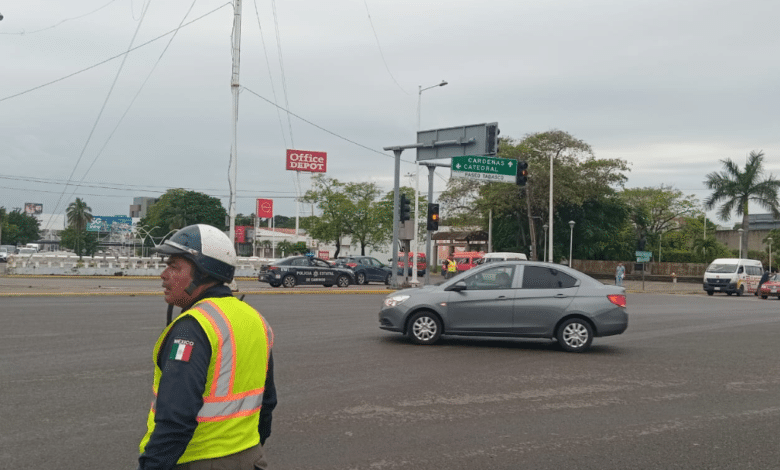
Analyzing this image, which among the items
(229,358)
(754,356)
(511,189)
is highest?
(511,189)

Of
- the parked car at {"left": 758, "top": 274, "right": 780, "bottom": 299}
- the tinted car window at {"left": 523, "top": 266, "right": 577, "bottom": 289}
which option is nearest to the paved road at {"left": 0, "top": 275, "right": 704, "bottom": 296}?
the tinted car window at {"left": 523, "top": 266, "right": 577, "bottom": 289}

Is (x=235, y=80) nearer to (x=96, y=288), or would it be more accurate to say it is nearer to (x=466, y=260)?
(x=96, y=288)

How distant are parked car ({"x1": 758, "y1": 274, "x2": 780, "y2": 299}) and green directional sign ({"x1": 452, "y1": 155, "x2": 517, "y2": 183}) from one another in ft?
51.7

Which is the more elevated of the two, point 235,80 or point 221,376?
point 235,80

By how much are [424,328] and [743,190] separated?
165 ft

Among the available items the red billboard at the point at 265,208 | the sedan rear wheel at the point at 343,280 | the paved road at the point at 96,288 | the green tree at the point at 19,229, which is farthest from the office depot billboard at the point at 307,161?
the green tree at the point at 19,229

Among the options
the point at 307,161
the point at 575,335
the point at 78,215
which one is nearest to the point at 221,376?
the point at 575,335

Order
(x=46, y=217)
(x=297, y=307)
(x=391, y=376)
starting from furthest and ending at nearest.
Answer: (x=46, y=217) → (x=297, y=307) → (x=391, y=376)

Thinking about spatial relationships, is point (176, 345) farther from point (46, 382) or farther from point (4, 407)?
point (46, 382)

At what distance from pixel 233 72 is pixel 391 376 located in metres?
21.4

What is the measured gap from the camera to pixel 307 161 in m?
71.9

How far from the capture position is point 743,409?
819 centimetres

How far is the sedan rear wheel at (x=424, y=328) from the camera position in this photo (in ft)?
42.0

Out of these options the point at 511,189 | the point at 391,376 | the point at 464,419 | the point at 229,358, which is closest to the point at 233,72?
the point at 391,376
